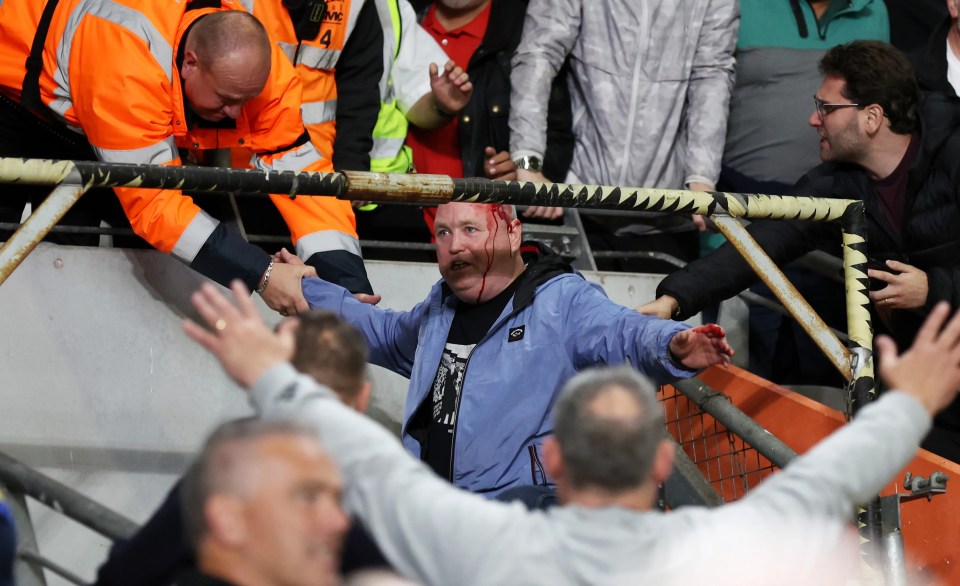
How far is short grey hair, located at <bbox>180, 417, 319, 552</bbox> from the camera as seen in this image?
6.50 ft

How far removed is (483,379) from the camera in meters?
3.45

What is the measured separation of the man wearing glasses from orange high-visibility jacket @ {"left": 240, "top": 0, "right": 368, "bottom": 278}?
104cm

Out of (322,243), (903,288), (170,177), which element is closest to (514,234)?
(322,243)

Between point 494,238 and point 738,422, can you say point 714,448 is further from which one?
point 494,238

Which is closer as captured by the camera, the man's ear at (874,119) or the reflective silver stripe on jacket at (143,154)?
the reflective silver stripe on jacket at (143,154)

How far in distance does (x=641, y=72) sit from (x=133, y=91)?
2032 mm

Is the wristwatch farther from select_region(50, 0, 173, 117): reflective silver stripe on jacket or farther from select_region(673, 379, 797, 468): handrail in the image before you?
select_region(50, 0, 173, 117): reflective silver stripe on jacket

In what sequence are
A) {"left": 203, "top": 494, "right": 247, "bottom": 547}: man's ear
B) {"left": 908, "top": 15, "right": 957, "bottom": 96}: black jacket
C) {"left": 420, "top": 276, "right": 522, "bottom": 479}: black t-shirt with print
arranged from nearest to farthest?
{"left": 203, "top": 494, "right": 247, "bottom": 547}: man's ear → {"left": 420, "top": 276, "right": 522, "bottom": 479}: black t-shirt with print → {"left": 908, "top": 15, "right": 957, "bottom": 96}: black jacket

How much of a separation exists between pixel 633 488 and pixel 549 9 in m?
3.19

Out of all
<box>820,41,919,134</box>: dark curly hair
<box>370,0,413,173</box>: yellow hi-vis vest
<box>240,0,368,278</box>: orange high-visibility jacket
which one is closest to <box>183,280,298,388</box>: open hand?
<box>240,0,368,278</box>: orange high-visibility jacket

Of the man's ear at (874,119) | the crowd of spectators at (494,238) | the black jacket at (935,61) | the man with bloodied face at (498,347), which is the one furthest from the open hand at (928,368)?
the black jacket at (935,61)

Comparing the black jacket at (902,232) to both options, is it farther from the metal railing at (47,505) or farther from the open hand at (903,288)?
the metal railing at (47,505)

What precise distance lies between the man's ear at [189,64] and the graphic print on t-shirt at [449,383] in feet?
3.83

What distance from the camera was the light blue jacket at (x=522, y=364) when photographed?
335 centimetres
